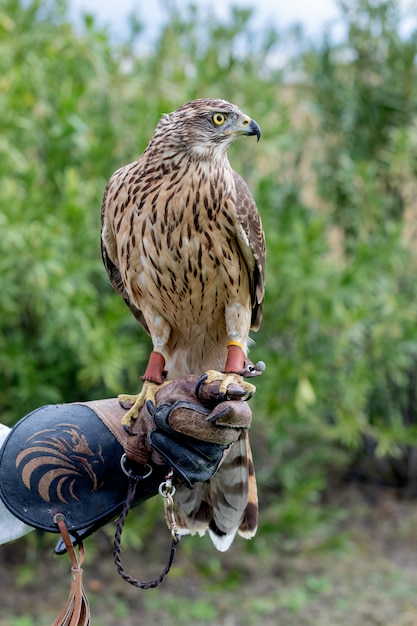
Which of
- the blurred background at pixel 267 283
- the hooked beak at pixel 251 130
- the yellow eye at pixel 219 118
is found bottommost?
the blurred background at pixel 267 283

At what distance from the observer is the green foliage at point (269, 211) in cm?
424

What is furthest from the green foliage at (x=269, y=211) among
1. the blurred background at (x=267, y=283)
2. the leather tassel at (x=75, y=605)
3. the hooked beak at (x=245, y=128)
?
the leather tassel at (x=75, y=605)

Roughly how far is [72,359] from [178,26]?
2676 millimetres

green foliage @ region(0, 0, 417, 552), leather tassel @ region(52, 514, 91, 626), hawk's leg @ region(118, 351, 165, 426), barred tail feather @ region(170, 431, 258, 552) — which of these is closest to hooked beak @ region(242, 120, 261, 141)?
hawk's leg @ region(118, 351, 165, 426)

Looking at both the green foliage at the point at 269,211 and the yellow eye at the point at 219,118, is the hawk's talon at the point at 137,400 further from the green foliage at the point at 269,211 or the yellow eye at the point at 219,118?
the green foliage at the point at 269,211

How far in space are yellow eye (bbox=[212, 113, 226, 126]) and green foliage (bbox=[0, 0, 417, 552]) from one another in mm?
1722

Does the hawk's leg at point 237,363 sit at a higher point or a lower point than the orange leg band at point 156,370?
higher

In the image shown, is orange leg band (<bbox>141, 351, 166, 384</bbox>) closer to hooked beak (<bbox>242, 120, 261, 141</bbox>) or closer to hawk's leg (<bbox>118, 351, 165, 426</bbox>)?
hawk's leg (<bbox>118, 351, 165, 426</bbox>)

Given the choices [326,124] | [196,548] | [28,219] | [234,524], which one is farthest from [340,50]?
[234,524]

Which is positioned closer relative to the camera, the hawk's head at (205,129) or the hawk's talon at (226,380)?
the hawk's talon at (226,380)

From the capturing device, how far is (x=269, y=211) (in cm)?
502

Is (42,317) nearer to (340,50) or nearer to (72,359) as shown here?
(72,359)

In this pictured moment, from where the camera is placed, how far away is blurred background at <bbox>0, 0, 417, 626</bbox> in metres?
4.31

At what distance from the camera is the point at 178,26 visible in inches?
217
